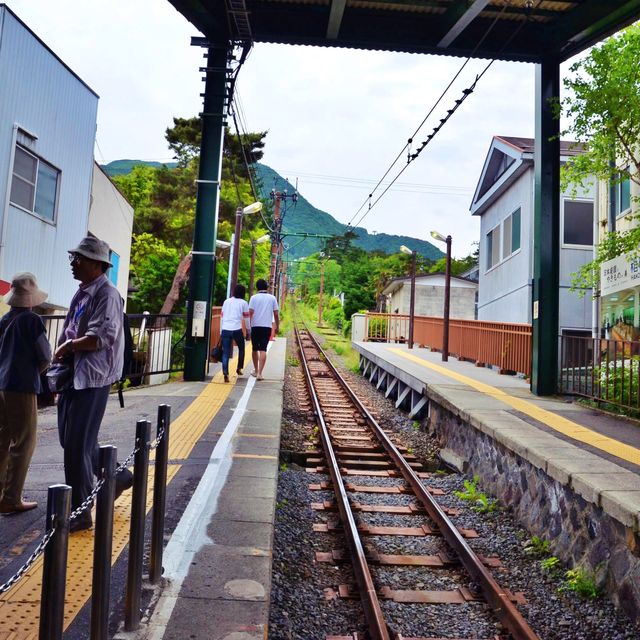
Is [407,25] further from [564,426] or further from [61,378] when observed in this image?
[61,378]

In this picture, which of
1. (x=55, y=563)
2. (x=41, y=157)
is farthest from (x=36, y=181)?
(x=55, y=563)

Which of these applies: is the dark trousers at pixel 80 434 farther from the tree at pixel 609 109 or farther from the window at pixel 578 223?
the window at pixel 578 223

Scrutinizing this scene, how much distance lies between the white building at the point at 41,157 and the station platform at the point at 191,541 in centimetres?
649

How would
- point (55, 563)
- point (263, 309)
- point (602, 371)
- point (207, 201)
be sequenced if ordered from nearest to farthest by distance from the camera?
point (55, 563)
point (602, 371)
point (263, 309)
point (207, 201)

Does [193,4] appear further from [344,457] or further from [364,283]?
[364,283]

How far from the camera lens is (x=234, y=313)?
11.5 metres

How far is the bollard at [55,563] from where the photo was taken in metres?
1.92

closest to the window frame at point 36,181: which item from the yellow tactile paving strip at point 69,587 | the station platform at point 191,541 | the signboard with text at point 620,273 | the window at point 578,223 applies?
the station platform at point 191,541

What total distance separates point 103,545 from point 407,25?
11.3m

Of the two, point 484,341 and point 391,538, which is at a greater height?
point 484,341

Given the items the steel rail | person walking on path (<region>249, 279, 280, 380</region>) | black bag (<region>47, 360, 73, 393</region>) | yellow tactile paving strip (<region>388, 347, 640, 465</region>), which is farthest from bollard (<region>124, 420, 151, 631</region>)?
person walking on path (<region>249, 279, 280, 380</region>)

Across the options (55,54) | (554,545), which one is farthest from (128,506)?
(55,54)

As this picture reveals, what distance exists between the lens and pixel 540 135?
1090 cm

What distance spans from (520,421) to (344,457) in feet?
8.29
